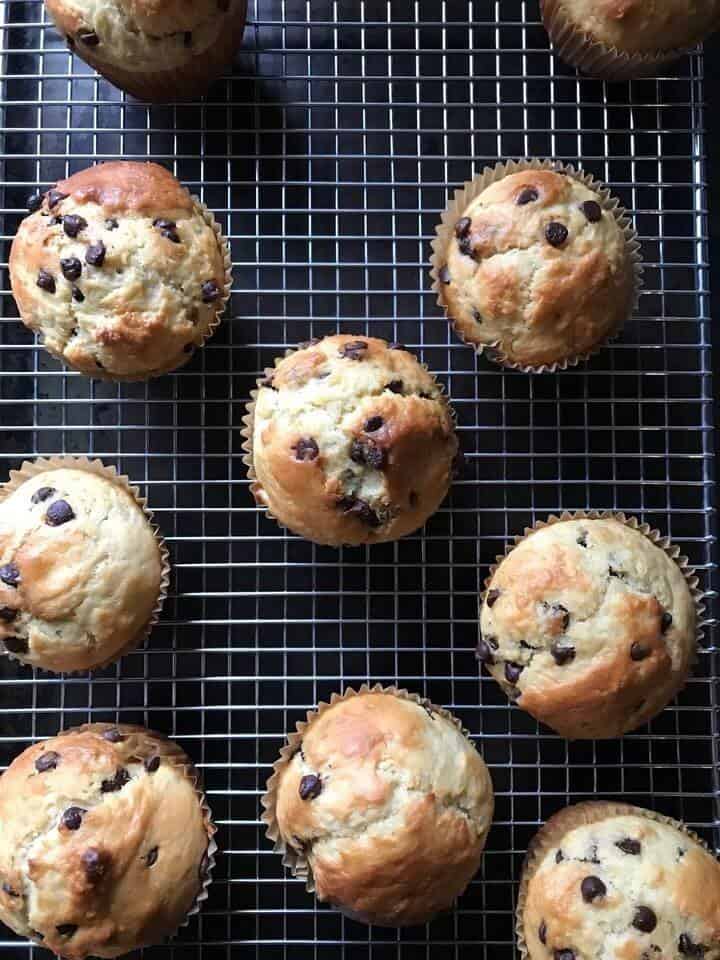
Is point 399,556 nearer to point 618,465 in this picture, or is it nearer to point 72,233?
point 618,465

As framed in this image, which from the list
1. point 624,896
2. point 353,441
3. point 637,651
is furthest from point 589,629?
point 353,441

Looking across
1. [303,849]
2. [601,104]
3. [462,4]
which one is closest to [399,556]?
[303,849]

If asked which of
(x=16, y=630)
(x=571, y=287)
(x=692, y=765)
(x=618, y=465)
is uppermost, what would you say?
(x=571, y=287)

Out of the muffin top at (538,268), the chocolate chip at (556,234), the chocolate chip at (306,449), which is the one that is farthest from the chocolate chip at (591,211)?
the chocolate chip at (306,449)

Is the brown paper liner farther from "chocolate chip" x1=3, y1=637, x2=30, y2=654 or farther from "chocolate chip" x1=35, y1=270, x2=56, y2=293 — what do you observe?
"chocolate chip" x1=3, y1=637, x2=30, y2=654

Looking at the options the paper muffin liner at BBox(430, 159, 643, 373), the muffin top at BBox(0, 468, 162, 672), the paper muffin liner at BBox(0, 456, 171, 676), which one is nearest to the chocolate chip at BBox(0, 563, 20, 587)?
the muffin top at BBox(0, 468, 162, 672)

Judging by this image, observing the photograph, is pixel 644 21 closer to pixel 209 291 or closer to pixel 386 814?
pixel 209 291
